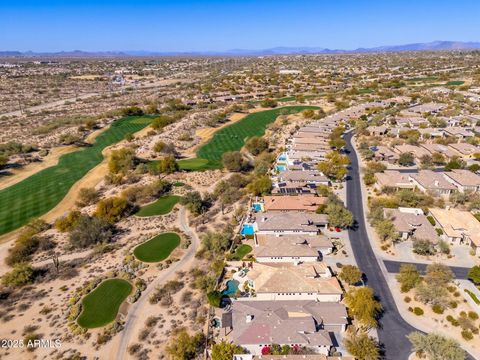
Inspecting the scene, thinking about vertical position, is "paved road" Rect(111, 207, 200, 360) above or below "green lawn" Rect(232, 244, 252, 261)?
below

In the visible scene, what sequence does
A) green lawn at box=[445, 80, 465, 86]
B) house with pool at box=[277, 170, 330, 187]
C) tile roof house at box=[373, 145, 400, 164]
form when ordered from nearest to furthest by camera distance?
house with pool at box=[277, 170, 330, 187] → tile roof house at box=[373, 145, 400, 164] → green lawn at box=[445, 80, 465, 86]

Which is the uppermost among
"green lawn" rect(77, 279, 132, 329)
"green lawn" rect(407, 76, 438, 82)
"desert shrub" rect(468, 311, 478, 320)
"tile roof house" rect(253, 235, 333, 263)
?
"green lawn" rect(407, 76, 438, 82)

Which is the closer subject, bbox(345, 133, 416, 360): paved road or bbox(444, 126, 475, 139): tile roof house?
bbox(345, 133, 416, 360): paved road

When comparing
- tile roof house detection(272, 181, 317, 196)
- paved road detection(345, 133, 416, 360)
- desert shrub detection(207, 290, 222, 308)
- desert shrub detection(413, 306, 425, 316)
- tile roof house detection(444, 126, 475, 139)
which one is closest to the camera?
paved road detection(345, 133, 416, 360)

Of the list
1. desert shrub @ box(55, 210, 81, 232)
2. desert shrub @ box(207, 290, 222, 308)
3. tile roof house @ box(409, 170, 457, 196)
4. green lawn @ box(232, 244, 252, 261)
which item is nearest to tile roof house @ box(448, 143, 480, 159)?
tile roof house @ box(409, 170, 457, 196)

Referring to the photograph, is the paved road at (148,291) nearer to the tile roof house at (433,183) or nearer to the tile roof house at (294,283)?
the tile roof house at (294,283)

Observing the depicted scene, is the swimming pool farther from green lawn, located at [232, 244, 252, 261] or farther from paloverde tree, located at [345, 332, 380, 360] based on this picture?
paloverde tree, located at [345, 332, 380, 360]

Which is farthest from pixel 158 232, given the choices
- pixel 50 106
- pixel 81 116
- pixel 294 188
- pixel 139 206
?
pixel 50 106

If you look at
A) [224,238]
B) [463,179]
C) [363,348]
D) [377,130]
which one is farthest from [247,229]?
[377,130]
